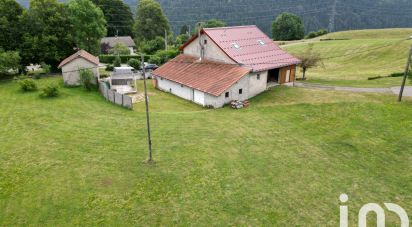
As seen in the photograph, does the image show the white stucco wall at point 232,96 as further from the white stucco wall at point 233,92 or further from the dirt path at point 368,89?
the dirt path at point 368,89

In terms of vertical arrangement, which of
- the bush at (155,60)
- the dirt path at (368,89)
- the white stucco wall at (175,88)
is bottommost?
the white stucco wall at (175,88)

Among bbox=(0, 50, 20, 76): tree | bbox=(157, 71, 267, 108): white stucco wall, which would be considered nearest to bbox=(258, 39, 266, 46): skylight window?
bbox=(157, 71, 267, 108): white stucco wall

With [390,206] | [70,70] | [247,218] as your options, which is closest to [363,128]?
[390,206]

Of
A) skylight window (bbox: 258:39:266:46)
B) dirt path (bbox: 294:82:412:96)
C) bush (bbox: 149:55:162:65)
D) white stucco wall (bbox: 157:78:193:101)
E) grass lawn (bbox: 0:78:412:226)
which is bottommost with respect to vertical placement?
grass lawn (bbox: 0:78:412:226)

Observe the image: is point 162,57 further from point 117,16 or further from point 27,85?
point 117,16

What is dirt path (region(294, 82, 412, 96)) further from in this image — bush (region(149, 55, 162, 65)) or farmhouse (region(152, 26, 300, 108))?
bush (region(149, 55, 162, 65))

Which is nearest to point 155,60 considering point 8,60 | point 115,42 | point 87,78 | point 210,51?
point 87,78

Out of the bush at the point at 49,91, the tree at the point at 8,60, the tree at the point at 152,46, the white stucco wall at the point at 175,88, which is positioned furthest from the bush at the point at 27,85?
the tree at the point at 152,46
